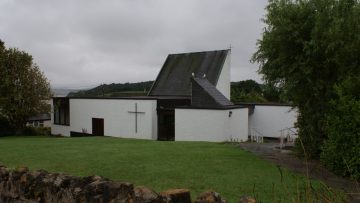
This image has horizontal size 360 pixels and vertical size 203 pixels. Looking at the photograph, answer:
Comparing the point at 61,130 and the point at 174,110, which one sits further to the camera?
the point at 61,130

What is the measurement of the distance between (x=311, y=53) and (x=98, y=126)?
23.8m

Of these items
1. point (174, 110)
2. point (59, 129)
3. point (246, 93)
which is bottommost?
point (59, 129)

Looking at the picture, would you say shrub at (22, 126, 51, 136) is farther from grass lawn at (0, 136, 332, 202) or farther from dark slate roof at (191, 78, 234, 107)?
grass lawn at (0, 136, 332, 202)

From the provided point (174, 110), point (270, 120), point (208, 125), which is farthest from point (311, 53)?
point (270, 120)

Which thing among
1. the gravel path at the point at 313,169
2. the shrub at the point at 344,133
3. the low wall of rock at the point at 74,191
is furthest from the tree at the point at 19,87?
the low wall of rock at the point at 74,191

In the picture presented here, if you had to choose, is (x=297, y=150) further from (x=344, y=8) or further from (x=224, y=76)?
(x=224, y=76)

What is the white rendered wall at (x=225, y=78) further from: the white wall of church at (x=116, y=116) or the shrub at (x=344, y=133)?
the shrub at (x=344, y=133)

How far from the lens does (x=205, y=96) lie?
30.0 metres

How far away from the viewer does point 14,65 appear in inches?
1300

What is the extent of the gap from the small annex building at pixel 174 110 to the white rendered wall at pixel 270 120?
4.36 meters

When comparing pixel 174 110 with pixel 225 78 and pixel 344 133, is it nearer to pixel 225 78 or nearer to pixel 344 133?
pixel 225 78

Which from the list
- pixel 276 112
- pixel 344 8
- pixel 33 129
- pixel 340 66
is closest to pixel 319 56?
pixel 340 66

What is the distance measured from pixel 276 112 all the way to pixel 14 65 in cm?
2191

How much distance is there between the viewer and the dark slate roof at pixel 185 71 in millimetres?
37906
